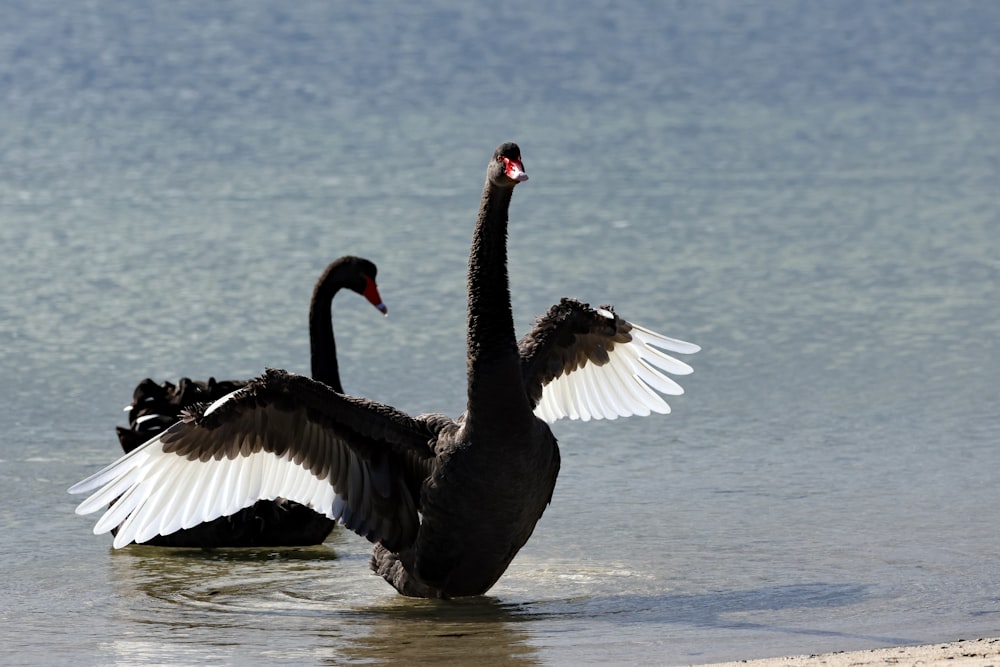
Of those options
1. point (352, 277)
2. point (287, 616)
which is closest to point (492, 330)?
point (287, 616)

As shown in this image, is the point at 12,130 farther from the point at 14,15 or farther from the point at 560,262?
the point at 14,15

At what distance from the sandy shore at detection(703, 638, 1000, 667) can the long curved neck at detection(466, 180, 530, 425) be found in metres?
1.13

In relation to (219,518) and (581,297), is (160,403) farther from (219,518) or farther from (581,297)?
(581,297)

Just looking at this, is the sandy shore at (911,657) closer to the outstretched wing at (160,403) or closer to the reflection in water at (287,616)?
A: the reflection in water at (287,616)

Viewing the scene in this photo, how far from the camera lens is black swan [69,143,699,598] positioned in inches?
204

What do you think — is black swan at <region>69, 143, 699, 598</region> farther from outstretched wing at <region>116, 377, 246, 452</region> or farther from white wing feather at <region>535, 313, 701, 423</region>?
outstretched wing at <region>116, 377, 246, 452</region>

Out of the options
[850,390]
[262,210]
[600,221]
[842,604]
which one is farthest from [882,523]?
[262,210]

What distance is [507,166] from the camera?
5.09 metres

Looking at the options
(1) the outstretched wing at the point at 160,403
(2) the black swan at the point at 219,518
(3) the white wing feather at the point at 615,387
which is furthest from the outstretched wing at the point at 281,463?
(3) the white wing feather at the point at 615,387

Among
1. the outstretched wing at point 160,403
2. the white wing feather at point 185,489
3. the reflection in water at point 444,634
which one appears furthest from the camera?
the outstretched wing at point 160,403

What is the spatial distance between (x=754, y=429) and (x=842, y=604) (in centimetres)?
217

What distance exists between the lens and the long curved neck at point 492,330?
16.9ft

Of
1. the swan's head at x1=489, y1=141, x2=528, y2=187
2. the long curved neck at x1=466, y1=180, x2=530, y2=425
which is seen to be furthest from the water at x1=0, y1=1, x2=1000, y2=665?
the swan's head at x1=489, y1=141, x2=528, y2=187

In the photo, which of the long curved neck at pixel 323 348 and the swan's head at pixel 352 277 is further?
the swan's head at pixel 352 277
